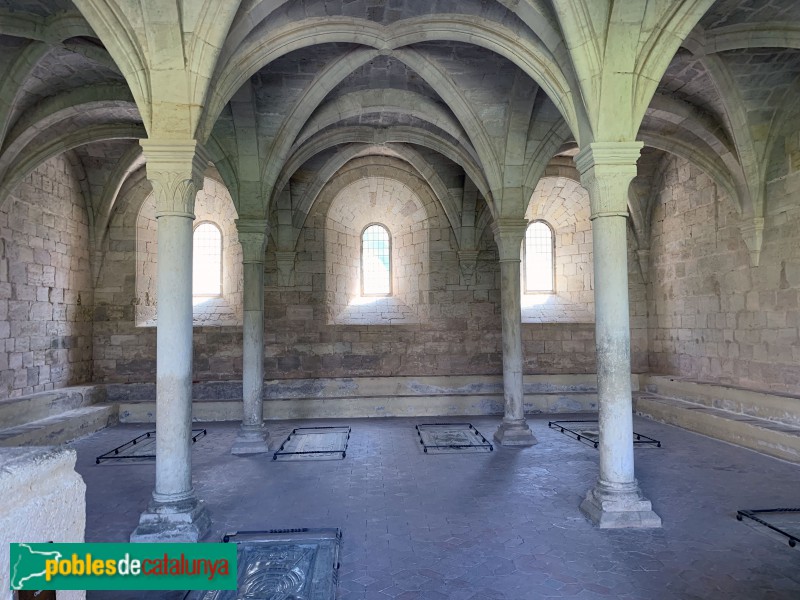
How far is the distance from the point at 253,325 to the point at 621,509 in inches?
245

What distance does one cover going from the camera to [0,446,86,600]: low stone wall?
137 cm

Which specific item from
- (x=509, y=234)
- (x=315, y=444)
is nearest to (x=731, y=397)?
(x=509, y=234)

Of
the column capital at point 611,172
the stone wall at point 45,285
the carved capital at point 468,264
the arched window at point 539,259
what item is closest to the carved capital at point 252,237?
the stone wall at point 45,285

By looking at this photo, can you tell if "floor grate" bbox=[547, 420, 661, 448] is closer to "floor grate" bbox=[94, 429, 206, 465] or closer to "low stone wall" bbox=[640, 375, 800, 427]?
"low stone wall" bbox=[640, 375, 800, 427]

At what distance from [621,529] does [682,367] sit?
7.87 m

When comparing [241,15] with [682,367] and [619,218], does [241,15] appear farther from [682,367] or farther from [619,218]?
[682,367]

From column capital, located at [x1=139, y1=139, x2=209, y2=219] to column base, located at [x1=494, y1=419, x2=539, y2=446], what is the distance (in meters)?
6.14

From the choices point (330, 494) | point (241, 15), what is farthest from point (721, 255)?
point (241, 15)

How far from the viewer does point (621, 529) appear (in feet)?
16.3

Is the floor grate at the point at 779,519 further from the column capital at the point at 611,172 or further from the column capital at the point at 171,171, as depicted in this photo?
the column capital at the point at 171,171

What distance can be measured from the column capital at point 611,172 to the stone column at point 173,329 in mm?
4005

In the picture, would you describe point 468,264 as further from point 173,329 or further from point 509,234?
point 173,329

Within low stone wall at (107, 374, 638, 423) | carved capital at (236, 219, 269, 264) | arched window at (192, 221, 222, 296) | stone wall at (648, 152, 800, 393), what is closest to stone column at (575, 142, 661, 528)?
stone wall at (648, 152, 800, 393)

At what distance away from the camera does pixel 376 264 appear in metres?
13.5
